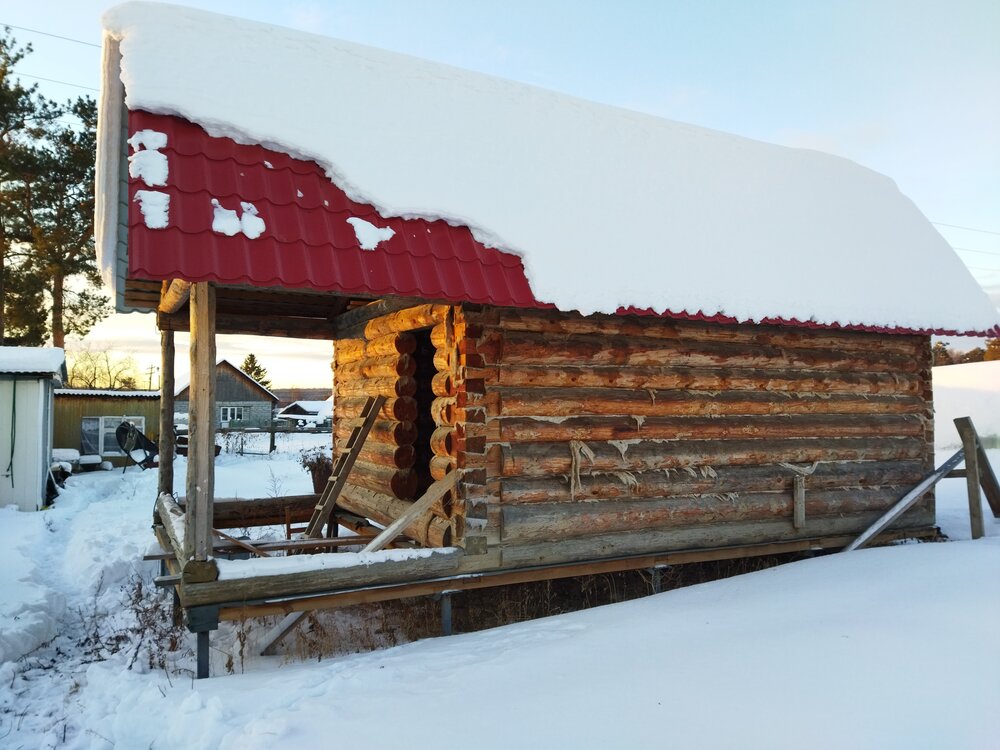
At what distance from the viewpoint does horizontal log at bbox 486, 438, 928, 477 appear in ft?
22.1

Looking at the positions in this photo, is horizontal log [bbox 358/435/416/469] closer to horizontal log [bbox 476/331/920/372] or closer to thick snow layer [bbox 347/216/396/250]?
horizontal log [bbox 476/331/920/372]

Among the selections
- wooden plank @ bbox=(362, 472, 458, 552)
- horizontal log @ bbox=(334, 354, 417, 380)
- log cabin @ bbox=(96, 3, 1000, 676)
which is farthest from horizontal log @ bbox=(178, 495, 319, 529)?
wooden plank @ bbox=(362, 472, 458, 552)

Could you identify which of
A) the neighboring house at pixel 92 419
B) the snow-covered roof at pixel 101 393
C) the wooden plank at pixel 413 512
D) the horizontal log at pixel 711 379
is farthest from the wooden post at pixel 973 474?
the snow-covered roof at pixel 101 393

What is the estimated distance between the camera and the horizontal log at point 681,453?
673 centimetres

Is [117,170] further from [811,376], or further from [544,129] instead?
[811,376]

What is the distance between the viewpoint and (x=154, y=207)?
504 cm

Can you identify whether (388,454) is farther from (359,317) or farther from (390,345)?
(359,317)

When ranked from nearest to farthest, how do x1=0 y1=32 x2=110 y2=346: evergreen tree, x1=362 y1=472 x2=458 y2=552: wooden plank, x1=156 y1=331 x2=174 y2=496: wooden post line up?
x1=362 y1=472 x2=458 y2=552: wooden plank → x1=156 y1=331 x2=174 y2=496: wooden post → x1=0 y1=32 x2=110 y2=346: evergreen tree

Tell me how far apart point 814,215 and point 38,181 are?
2383cm

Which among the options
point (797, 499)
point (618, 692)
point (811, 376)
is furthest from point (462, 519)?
point (811, 376)

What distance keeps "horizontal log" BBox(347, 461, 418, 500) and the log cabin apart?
0.07 m

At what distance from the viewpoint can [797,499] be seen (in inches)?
327

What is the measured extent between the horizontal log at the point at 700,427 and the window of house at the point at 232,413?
37.1 meters

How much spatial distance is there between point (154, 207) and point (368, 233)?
1.55m
